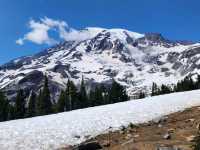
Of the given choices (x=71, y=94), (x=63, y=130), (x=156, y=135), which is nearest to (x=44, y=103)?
(x=71, y=94)

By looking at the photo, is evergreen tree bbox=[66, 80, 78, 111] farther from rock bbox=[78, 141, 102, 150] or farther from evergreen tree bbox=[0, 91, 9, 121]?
rock bbox=[78, 141, 102, 150]

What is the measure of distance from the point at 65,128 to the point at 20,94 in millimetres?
75525

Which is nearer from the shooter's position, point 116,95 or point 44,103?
point 44,103

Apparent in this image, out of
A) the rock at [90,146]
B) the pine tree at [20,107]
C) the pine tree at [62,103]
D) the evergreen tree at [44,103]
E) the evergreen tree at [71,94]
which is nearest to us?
the rock at [90,146]

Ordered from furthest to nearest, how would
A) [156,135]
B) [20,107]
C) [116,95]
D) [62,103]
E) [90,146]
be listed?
[116,95], [62,103], [20,107], [156,135], [90,146]

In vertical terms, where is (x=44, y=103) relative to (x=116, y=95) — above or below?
below

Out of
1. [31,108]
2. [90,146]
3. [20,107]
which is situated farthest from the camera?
[31,108]

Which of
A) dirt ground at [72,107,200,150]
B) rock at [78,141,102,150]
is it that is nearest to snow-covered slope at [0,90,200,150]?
dirt ground at [72,107,200,150]

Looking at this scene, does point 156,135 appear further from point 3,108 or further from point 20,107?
point 20,107

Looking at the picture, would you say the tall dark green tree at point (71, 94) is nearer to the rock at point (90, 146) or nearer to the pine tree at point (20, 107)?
the pine tree at point (20, 107)

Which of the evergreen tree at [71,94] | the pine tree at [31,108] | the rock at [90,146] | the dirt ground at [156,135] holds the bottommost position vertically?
the rock at [90,146]

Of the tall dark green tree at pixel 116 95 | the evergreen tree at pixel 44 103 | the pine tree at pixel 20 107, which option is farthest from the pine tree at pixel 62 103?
the tall dark green tree at pixel 116 95

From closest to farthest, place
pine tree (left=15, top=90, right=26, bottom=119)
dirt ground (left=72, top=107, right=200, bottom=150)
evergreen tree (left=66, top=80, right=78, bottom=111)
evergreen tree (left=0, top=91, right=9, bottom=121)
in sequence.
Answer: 1. dirt ground (left=72, top=107, right=200, bottom=150)
2. evergreen tree (left=0, top=91, right=9, bottom=121)
3. pine tree (left=15, top=90, right=26, bottom=119)
4. evergreen tree (left=66, top=80, right=78, bottom=111)

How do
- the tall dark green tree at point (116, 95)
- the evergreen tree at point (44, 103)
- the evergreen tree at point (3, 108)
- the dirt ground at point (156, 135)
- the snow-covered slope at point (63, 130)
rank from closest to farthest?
the dirt ground at point (156, 135), the snow-covered slope at point (63, 130), the evergreen tree at point (3, 108), the evergreen tree at point (44, 103), the tall dark green tree at point (116, 95)
